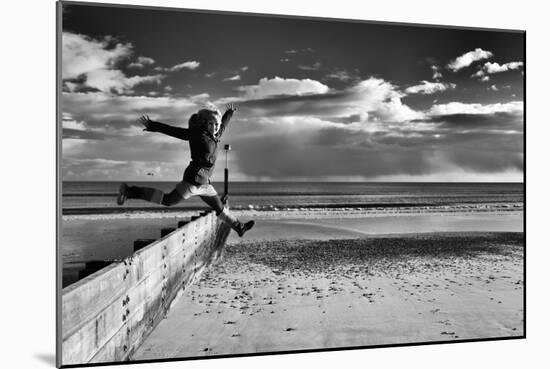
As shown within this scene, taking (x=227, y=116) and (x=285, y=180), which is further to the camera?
(x=285, y=180)

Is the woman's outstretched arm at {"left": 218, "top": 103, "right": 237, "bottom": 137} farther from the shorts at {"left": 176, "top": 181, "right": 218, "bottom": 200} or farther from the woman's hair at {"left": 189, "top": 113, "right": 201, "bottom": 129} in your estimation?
the shorts at {"left": 176, "top": 181, "right": 218, "bottom": 200}

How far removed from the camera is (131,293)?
432 centimetres

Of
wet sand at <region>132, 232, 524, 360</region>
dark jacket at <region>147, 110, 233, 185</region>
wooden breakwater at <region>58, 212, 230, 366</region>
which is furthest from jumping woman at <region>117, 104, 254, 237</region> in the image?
wet sand at <region>132, 232, 524, 360</region>

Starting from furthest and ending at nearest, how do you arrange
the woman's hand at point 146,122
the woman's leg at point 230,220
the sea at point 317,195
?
the woman's leg at point 230,220 < the woman's hand at point 146,122 < the sea at point 317,195

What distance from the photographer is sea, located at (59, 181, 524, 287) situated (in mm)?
4801

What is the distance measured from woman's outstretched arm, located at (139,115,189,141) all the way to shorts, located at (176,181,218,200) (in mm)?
365

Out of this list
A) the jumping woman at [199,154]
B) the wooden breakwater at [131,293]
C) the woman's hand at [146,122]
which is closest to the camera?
the wooden breakwater at [131,293]

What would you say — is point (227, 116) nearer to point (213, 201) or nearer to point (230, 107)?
point (230, 107)

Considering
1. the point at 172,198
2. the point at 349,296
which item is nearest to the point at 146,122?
the point at 172,198

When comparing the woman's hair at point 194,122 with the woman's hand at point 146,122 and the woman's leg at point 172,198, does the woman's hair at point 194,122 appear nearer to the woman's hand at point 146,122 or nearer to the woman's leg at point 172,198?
the woman's hand at point 146,122

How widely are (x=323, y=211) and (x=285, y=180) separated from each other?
1.66 ft

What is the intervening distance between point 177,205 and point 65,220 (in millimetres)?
868

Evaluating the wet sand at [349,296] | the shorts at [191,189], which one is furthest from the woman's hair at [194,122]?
the wet sand at [349,296]

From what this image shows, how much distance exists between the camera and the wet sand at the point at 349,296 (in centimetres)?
487
